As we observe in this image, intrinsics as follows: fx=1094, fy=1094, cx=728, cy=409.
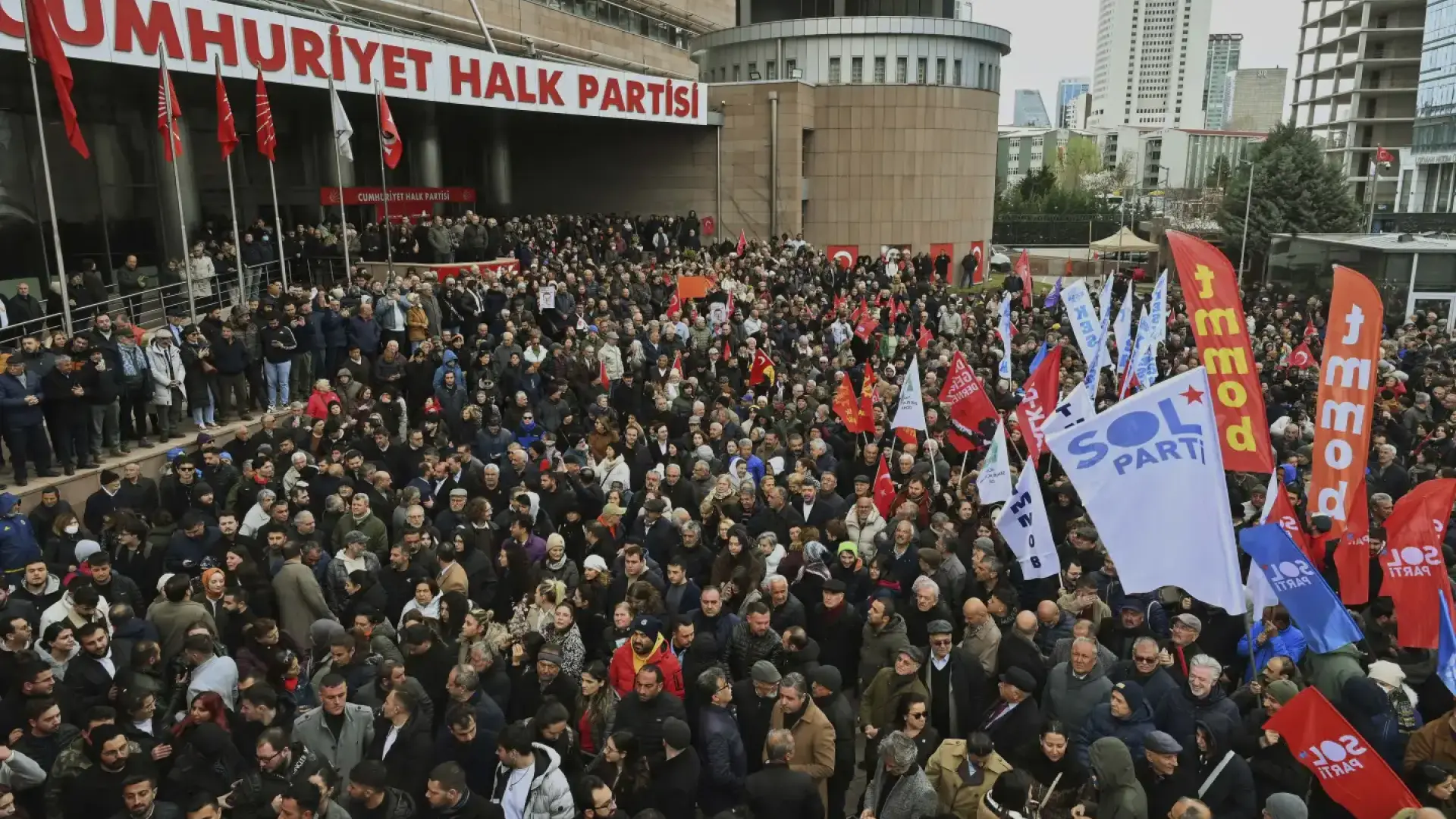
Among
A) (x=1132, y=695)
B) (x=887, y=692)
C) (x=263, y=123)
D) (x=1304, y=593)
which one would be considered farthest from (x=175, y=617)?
(x=263, y=123)

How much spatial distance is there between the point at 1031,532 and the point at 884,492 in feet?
9.13

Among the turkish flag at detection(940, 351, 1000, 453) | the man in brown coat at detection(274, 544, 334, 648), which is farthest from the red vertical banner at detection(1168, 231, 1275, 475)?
the man in brown coat at detection(274, 544, 334, 648)

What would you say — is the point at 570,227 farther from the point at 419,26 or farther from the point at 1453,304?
the point at 1453,304

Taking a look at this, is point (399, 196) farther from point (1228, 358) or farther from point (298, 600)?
point (1228, 358)

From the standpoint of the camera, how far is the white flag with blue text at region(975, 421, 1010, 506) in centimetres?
959

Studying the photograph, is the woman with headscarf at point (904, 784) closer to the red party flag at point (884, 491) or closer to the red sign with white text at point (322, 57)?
the red party flag at point (884, 491)

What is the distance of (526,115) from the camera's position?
1240 inches

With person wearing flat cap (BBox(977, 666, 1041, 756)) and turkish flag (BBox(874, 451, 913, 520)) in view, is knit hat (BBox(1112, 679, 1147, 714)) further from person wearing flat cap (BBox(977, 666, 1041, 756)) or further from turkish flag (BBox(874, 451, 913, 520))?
turkish flag (BBox(874, 451, 913, 520))

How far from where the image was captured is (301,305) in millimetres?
14820

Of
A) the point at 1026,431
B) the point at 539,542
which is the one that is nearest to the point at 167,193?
the point at 539,542

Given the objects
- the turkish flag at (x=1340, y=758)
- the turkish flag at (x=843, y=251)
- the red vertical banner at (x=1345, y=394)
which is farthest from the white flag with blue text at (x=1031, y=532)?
the turkish flag at (x=843, y=251)

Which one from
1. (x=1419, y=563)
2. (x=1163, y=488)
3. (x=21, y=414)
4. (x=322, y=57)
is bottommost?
(x=1419, y=563)

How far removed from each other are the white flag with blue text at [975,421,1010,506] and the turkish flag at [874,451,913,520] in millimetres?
1117

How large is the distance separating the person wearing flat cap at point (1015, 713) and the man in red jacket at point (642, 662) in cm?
192
